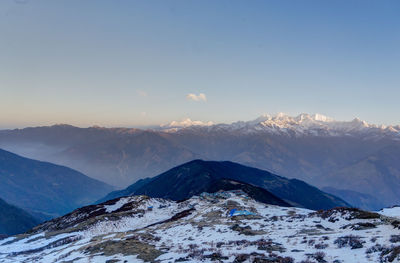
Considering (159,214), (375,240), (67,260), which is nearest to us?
(375,240)

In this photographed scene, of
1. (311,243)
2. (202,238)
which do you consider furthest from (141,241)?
(311,243)

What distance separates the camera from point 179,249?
34562mm

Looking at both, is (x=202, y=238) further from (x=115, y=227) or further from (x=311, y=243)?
(x=115, y=227)

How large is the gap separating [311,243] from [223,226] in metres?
20.4

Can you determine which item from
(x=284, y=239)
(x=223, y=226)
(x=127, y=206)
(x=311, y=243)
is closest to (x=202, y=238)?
(x=223, y=226)

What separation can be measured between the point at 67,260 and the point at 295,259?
95.0 ft

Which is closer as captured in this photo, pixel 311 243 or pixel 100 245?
pixel 311 243

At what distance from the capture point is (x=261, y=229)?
146 ft

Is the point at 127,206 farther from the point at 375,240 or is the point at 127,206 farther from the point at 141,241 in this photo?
the point at 375,240

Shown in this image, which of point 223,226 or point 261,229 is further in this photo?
point 223,226

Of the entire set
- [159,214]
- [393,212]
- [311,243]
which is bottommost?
[159,214]

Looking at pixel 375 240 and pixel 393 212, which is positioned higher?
pixel 375 240

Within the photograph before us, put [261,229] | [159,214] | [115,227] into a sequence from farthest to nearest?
[159,214] → [115,227] → [261,229]

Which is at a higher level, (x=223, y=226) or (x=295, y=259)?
(x=295, y=259)
